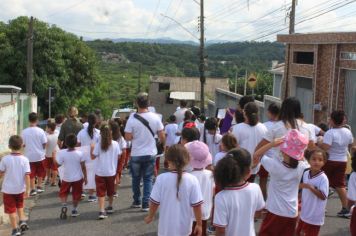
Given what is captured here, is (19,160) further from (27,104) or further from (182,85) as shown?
(182,85)

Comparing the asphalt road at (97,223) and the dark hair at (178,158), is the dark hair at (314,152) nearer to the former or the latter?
the asphalt road at (97,223)

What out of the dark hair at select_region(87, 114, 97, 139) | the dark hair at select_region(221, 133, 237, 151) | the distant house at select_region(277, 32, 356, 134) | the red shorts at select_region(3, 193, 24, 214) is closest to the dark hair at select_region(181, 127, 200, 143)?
the dark hair at select_region(221, 133, 237, 151)

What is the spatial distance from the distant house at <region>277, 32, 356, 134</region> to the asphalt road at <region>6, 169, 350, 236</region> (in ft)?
29.3

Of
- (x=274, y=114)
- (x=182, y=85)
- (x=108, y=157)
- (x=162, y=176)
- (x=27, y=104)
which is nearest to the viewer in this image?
(x=162, y=176)

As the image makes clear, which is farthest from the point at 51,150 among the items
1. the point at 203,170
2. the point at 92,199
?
the point at 203,170

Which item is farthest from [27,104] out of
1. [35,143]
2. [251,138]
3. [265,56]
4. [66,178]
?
[265,56]

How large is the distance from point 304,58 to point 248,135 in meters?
15.4

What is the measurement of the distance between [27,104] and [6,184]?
681 inches

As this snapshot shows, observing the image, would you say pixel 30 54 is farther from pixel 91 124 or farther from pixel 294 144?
pixel 294 144

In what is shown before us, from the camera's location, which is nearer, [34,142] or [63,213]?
[63,213]

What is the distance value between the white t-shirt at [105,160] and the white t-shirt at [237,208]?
4432 millimetres

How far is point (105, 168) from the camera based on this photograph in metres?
8.66

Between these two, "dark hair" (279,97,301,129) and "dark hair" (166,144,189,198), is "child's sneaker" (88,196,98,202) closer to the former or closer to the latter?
"dark hair" (279,97,301,129)

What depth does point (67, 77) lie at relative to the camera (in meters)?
40.3
